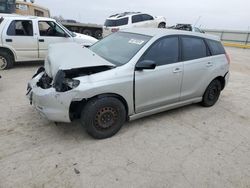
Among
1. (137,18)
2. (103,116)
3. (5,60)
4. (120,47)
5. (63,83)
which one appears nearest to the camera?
(63,83)

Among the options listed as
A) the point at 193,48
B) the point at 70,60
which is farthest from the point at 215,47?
the point at 70,60

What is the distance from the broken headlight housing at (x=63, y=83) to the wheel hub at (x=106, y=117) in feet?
1.75

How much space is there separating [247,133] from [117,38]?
9.43 ft

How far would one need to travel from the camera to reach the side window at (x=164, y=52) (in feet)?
12.2

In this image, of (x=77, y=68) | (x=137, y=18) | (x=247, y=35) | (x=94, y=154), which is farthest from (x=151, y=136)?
(x=247, y=35)

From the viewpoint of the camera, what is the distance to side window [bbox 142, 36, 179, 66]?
3705 millimetres

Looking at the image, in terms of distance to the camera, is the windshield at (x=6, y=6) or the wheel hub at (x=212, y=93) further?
the windshield at (x=6, y=6)

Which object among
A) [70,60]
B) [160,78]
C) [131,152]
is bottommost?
[131,152]

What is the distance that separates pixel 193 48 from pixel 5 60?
5.66m

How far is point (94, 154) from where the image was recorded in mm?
3076

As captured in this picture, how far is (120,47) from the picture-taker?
13.0 feet

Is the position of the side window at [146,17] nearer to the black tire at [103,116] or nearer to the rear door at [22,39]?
the rear door at [22,39]

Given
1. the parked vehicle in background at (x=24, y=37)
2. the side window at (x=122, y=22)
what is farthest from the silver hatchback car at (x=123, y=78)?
the side window at (x=122, y=22)

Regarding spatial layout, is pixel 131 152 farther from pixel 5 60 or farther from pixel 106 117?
pixel 5 60
